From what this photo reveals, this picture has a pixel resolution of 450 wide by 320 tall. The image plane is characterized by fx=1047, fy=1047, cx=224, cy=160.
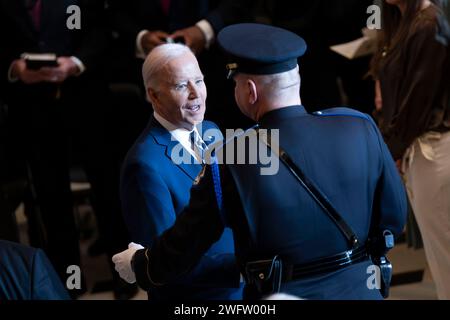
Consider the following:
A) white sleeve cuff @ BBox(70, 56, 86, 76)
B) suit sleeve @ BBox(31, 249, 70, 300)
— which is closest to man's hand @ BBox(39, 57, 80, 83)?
white sleeve cuff @ BBox(70, 56, 86, 76)

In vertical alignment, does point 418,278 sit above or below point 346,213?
below

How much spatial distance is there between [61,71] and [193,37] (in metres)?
0.64

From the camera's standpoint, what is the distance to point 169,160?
296cm

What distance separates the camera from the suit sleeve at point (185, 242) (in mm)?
2555

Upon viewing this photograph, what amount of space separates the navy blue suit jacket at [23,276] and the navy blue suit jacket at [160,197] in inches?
15.5

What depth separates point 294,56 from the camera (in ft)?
8.45

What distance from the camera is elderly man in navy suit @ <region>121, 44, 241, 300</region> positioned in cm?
290

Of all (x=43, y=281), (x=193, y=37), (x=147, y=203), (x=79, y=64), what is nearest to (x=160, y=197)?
(x=147, y=203)

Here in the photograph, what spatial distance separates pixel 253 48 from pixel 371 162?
0.41 metres

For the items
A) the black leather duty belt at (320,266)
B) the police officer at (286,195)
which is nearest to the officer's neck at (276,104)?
the police officer at (286,195)

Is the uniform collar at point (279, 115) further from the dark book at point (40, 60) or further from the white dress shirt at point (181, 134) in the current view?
the dark book at point (40, 60)
